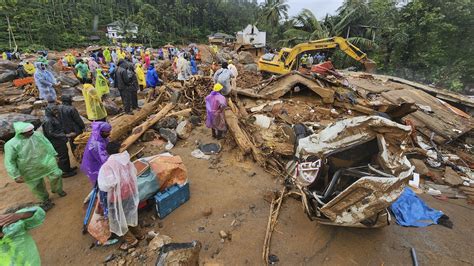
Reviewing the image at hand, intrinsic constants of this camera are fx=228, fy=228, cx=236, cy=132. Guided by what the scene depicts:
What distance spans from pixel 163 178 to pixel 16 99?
10.0 m

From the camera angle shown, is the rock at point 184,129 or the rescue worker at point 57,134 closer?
the rescue worker at point 57,134

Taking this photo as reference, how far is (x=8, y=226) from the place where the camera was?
1.93 meters

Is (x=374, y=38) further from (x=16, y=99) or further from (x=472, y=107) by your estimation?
(x=16, y=99)

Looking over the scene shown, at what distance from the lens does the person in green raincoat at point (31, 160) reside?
3320 mm

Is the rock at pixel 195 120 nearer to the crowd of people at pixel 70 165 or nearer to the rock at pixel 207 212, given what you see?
the crowd of people at pixel 70 165

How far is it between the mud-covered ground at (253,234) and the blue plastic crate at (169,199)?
12cm

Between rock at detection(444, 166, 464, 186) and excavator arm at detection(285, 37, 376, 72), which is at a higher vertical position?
excavator arm at detection(285, 37, 376, 72)

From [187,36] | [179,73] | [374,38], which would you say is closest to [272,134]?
[179,73]

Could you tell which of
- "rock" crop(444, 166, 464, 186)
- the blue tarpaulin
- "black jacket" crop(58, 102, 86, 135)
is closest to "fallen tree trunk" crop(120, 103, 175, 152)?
"black jacket" crop(58, 102, 86, 135)

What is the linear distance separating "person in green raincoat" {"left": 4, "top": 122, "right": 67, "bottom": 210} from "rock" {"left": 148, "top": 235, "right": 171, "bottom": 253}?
215cm

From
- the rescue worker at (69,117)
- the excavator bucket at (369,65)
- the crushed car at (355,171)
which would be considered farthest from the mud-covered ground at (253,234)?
the excavator bucket at (369,65)

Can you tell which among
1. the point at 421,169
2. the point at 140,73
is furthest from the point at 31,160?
the point at 421,169

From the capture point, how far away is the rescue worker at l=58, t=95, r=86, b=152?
451 cm

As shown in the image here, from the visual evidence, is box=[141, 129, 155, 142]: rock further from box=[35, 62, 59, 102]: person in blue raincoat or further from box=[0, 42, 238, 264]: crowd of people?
box=[35, 62, 59, 102]: person in blue raincoat
